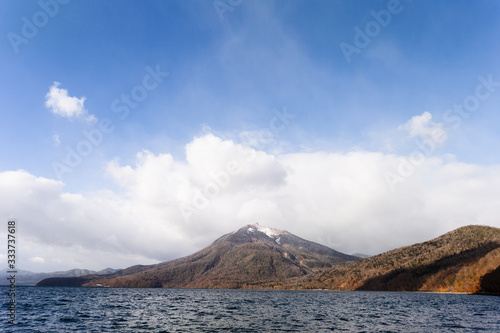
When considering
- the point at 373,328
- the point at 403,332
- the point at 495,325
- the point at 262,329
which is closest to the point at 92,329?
the point at 262,329

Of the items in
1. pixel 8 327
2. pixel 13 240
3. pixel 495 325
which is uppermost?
pixel 13 240

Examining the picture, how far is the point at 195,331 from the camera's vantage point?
5006 centimetres

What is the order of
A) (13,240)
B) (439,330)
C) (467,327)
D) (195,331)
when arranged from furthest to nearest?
(467,327) < (439,330) < (195,331) < (13,240)

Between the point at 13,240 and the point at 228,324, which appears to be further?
the point at 228,324

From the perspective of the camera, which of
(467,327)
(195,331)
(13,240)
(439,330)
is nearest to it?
(13,240)

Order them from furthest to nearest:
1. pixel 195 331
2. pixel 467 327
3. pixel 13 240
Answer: pixel 467 327, pixel 195 331, pixel 13 240

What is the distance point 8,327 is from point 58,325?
25.5 ft

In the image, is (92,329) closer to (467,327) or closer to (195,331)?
(195,331)

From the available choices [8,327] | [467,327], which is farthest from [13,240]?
[467,327]

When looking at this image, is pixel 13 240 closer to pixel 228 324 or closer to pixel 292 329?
pixel 228 324

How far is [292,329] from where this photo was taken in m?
52.8

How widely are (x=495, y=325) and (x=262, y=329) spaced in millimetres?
50150

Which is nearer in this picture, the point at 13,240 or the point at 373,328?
the point at 13,240

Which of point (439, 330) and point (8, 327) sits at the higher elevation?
point (8, 327)
